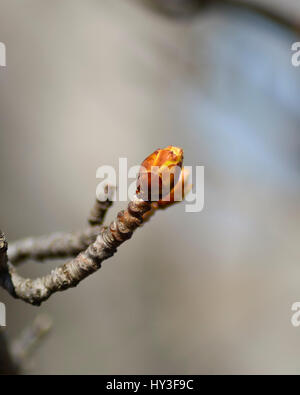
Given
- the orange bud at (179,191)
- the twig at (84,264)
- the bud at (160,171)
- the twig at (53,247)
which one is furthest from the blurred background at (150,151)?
the bud at (160,171)

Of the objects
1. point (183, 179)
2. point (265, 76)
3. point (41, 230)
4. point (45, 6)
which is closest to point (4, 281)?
point (183, 179)

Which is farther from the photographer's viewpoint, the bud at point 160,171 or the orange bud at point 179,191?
the orange bud at point 179,191

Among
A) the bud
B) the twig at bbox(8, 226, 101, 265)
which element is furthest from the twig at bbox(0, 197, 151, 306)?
the twig at bbox(8, 226, 101, 265)

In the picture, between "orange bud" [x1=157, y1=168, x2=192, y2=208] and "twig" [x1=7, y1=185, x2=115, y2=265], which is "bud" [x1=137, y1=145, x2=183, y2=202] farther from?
"twig" [x1=7, y1=185, x2=115, y2=265]

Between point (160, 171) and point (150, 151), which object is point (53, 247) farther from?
point (150, 151)

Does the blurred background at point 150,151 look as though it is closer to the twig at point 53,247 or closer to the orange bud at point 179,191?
the twig at point 53,247

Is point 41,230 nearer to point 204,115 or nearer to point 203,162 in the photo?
point 203,162
